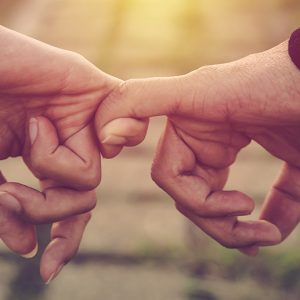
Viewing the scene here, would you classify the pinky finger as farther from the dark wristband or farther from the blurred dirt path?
the blurred dirt path

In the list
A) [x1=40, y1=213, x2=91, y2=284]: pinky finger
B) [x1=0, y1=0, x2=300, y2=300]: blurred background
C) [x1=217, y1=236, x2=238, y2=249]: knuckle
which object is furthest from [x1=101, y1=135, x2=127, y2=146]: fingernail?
[x1=0, y1=0, x2=300, y2=300]: blurred background

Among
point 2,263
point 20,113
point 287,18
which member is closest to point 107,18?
point 287,18

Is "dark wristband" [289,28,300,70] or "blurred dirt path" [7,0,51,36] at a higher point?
"dark wristband" [289,28,300,70]

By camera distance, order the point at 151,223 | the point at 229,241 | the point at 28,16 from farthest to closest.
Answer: the point at 28,16, the point at 151,223, the point at 229,241

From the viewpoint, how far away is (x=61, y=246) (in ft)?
5.05

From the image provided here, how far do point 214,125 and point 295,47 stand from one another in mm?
269

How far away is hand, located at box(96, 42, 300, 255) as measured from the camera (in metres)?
1.46

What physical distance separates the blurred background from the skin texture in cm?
67

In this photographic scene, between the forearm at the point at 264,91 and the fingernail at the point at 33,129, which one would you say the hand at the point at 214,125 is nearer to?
the forearm at the point at 264,91

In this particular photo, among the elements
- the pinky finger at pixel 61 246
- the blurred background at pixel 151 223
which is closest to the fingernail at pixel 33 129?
the pinky finger at pixel 61 246

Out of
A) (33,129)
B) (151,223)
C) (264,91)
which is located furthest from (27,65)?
(151,223)

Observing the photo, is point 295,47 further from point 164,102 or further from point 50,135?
point 50,135

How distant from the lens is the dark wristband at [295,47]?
1444mm

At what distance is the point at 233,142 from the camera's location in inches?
62.8
